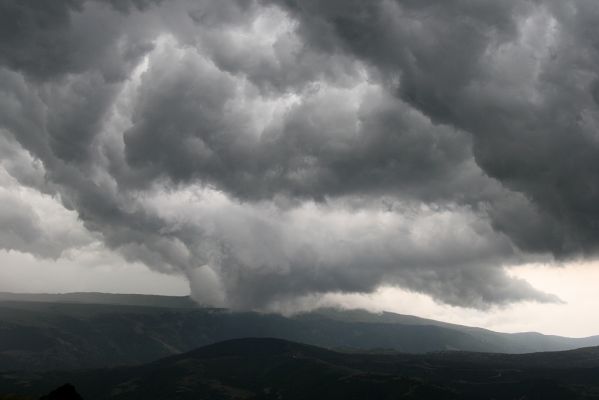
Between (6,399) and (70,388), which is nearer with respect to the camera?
(6,399)

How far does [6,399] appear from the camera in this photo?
129125mm

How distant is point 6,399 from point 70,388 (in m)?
42.1

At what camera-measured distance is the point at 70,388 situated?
6678 inches
